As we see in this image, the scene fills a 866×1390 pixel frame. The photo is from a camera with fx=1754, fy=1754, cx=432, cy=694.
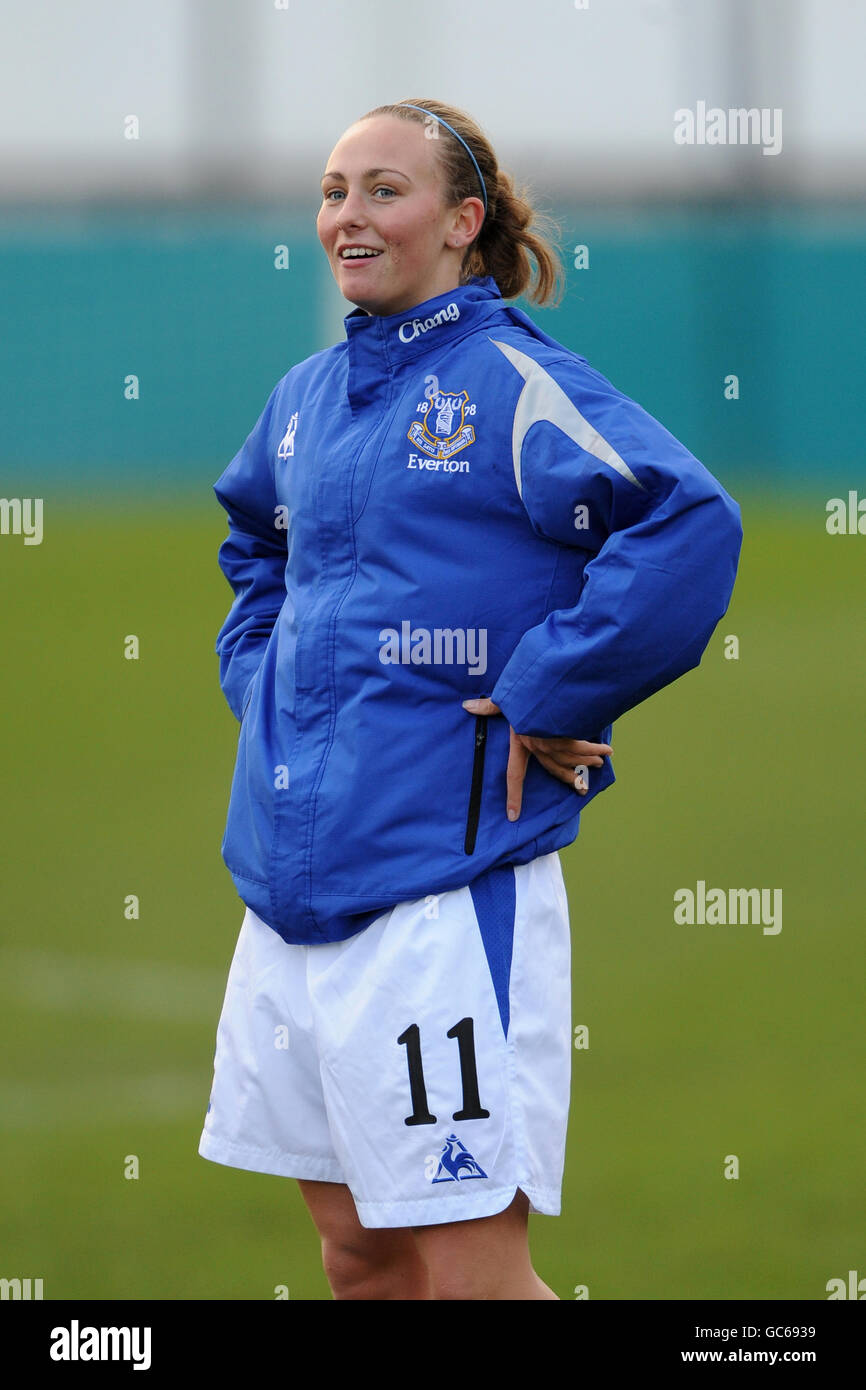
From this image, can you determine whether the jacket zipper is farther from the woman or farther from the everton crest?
the everton crest

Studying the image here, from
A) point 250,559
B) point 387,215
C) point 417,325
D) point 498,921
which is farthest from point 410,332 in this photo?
point 498,921

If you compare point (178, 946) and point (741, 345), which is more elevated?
point (741, 345)

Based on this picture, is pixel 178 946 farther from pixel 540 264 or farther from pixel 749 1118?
pixel 540 264

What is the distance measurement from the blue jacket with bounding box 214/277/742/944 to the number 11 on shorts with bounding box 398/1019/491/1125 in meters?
0.15

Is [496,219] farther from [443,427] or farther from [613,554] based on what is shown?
[613,554]

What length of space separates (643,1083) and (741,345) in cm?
1289

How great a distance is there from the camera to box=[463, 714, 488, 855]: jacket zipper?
2086 mm

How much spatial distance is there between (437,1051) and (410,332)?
88 centimetres

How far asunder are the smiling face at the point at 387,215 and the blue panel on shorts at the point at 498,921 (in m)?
0.72

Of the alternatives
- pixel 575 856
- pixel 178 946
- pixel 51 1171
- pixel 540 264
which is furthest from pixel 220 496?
pixel 575 856

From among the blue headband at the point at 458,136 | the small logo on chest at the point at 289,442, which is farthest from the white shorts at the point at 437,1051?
the blue headband at the point at 458,136

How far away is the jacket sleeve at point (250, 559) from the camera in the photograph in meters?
2.44

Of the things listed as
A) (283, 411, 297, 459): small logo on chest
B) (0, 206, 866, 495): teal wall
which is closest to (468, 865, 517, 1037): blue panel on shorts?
(283, 411, 297, 459): small logo on chest

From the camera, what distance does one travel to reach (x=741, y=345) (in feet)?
53.1
